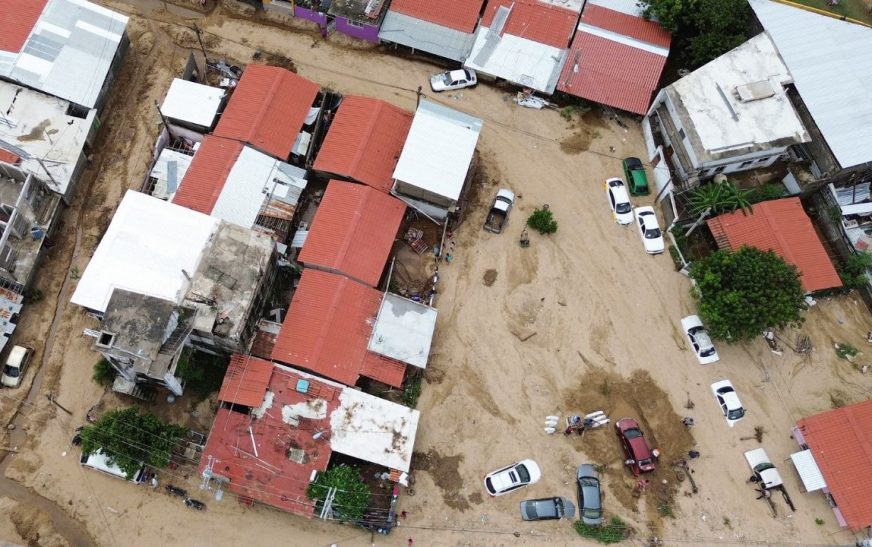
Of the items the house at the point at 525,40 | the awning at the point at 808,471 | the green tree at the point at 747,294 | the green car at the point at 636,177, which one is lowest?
the awning at the point at 808,471

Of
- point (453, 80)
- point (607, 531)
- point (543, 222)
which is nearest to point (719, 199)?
point (543, 222)

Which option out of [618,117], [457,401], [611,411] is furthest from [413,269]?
[618,117]

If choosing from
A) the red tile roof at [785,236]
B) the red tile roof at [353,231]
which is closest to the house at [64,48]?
the red tile roof at [353,231]

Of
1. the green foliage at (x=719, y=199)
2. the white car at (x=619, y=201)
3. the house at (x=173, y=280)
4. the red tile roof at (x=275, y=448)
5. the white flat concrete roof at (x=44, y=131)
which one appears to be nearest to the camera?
the house at (x=173, y=280)

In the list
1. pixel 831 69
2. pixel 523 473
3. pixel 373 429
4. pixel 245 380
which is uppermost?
pixel 831 69

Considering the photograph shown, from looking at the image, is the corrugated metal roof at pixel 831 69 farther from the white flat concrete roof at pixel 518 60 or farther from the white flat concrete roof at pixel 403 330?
the white flat concrete roof at pixel 403 330

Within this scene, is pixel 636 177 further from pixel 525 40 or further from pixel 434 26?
pixel 434 26

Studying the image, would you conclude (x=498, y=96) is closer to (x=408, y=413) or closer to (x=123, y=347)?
(x=408, y=413)
